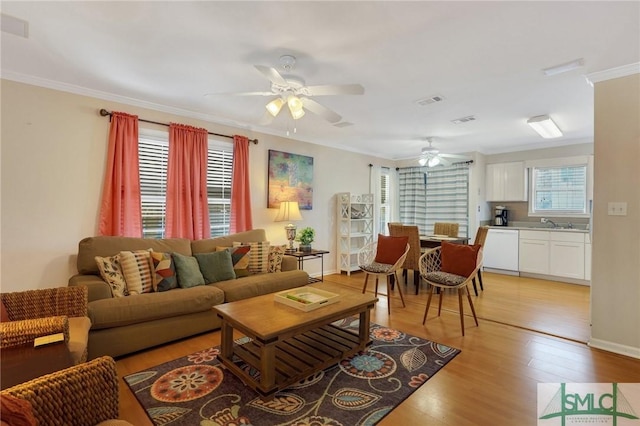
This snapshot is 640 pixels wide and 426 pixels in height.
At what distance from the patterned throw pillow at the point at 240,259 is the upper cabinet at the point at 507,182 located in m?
5.14

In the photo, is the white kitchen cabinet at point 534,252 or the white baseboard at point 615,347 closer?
the white baseboard at point 615,347

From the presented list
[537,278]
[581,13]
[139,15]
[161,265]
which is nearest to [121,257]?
[161,265]

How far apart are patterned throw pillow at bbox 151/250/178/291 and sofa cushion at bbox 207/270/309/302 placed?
38cm

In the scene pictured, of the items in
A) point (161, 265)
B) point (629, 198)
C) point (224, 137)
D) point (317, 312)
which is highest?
point (224, 137)

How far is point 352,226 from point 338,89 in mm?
4043

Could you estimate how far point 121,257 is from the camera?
115 inches

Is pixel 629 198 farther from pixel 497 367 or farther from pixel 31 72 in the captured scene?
pixel 31 72

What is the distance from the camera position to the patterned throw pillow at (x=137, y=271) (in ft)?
9.46

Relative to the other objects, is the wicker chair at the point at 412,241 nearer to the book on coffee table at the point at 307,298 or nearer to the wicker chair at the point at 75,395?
the book on coffee table at the point at 307,298

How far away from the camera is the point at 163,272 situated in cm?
305

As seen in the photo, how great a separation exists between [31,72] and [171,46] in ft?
5.15

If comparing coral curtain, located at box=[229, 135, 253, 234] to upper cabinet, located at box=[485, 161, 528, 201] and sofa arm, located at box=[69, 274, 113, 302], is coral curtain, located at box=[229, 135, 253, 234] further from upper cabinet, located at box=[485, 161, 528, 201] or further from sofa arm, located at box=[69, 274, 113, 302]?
upper cabinet, located at box=[485, 161, 528, 201]

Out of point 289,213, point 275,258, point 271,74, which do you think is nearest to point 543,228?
point 289,213

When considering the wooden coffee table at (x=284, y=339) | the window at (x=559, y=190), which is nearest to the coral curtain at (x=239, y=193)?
the wooden coffee table at (x=284, y=339)
